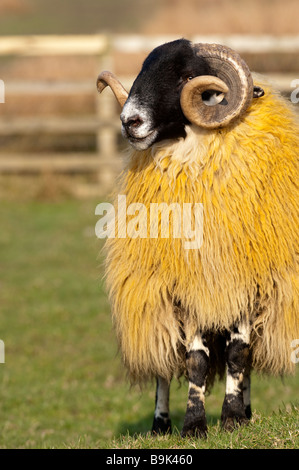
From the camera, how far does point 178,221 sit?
5.14 meters

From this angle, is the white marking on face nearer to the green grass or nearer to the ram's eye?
the ram's eye

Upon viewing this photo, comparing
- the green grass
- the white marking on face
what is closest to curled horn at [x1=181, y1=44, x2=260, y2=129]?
the white marking on face

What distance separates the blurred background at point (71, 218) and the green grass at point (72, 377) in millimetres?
20

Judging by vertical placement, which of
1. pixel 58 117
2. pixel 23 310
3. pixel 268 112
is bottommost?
pixel 23 310

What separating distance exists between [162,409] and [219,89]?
2202 mm

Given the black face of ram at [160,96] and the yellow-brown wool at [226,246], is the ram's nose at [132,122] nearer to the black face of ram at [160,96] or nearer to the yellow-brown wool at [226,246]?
the black face of ram at [160,96]

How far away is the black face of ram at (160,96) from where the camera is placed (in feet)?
16.3

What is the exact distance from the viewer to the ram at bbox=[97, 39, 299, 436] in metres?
5.07

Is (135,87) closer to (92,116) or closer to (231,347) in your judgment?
(231,347)

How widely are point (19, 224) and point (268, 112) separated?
444 inches

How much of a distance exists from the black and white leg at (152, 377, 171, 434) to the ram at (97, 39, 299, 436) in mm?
481

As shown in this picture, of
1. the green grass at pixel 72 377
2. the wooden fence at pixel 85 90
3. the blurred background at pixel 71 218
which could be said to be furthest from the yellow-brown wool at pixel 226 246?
the wooden fence at pixel 85 90

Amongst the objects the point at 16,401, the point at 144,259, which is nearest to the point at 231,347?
the point at 144,259

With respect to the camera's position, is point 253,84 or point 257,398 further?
point 257,398
